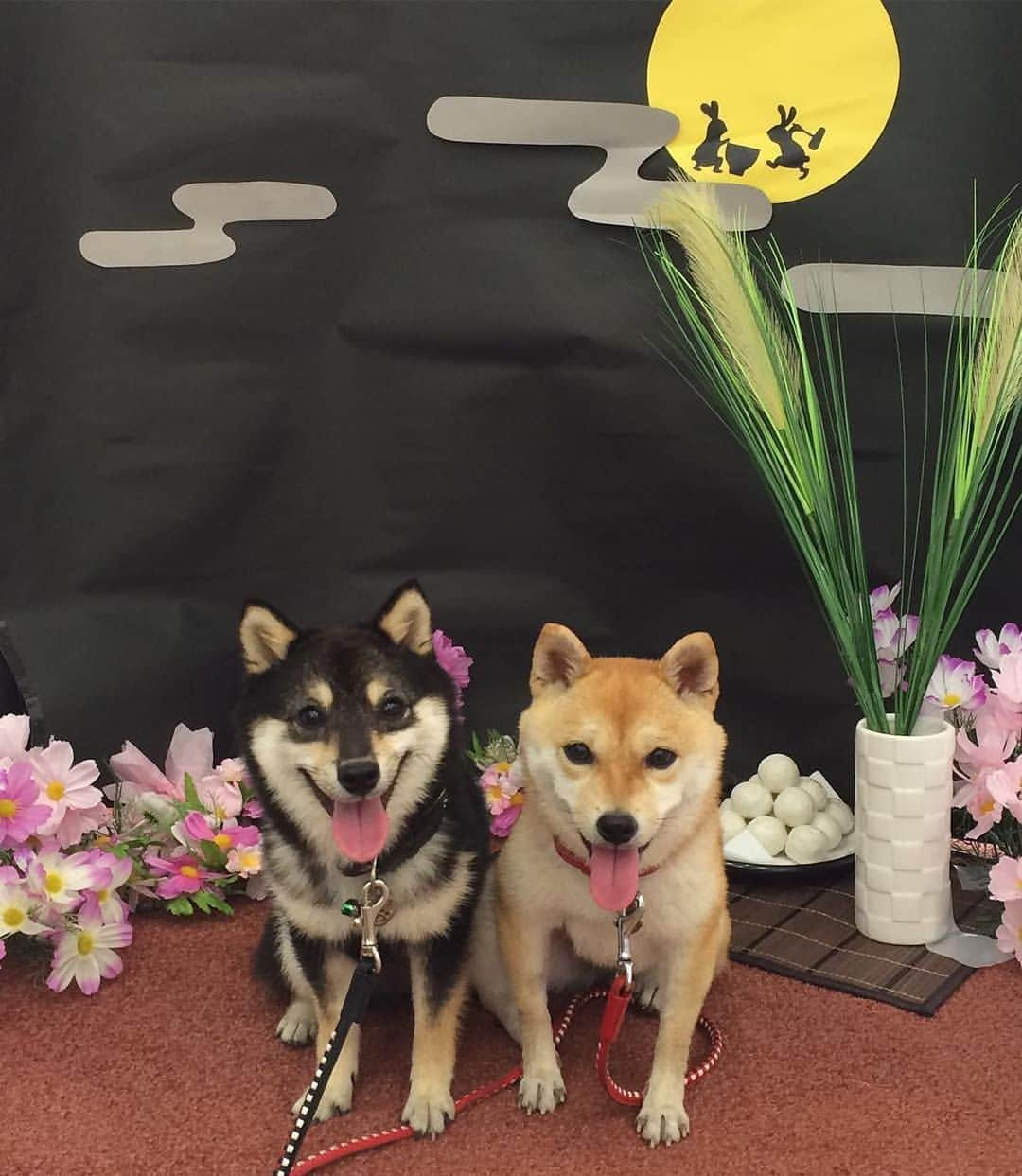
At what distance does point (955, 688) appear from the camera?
191cm

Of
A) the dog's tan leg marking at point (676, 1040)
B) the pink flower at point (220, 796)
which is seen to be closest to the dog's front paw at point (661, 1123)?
the dog's tan leg marking at point (676, 1040)

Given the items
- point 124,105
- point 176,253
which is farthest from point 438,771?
point 124,105

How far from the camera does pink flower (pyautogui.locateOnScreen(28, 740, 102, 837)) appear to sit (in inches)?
69.4

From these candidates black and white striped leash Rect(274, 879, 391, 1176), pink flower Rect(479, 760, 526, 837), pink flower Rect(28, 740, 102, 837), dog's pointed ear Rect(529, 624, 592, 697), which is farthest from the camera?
pink flower Rect(479, 760, 526, 837)

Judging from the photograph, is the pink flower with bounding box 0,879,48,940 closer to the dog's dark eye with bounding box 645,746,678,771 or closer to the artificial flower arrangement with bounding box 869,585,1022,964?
the dog's dark eye with bounding box 645,746,678,771

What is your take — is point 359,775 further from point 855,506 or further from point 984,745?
point 984,745

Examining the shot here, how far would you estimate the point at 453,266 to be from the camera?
6.61ft

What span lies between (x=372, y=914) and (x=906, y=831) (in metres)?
0.88

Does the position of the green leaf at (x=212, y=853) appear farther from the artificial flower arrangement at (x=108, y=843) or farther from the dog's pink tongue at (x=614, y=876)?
the dog's pink tongue at (x=614, y=876)

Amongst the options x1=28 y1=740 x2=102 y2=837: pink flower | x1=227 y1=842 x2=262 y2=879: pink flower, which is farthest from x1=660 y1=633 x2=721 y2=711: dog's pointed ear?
x1=28 y1=740 x2=102 y2=837: pink flower

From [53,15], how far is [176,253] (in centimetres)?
43

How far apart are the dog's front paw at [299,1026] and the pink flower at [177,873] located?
405 mm

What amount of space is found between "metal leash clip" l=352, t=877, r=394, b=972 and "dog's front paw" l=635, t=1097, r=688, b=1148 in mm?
378

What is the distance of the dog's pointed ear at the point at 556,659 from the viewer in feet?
4.67
